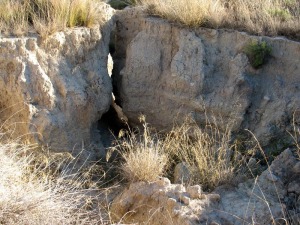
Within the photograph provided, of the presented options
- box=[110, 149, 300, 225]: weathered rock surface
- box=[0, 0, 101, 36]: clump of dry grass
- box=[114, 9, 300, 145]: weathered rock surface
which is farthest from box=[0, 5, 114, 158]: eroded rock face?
box=[110, 149, 300, 225]: weathered rock surface

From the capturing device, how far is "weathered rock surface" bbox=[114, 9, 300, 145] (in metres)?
7.97

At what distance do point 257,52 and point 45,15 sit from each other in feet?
9.97

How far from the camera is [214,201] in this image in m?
6.29

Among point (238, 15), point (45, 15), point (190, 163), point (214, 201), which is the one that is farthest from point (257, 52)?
point (45, 15)

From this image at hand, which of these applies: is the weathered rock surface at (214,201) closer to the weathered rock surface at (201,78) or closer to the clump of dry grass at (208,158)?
the clump of dry grass at (208,158)

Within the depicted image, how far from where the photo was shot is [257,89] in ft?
26.7

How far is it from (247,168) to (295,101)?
131 centimetres

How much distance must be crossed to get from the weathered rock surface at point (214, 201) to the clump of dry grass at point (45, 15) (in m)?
2.61

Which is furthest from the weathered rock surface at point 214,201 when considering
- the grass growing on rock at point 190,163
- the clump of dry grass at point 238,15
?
the clump of dry grass at point 238,15

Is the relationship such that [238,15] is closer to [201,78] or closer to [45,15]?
[201,78]

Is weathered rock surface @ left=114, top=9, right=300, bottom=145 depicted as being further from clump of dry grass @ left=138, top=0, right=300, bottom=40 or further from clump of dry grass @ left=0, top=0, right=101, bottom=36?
clump of dry grass @ left=0, top=0, right=101, bottom=36

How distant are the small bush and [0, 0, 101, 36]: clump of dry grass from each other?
231cm

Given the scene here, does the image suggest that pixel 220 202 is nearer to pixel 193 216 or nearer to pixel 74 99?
pixel 193 216

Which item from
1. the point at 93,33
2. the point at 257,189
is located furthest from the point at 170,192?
the point at 93,33
